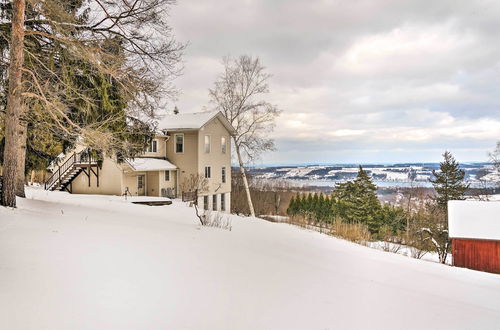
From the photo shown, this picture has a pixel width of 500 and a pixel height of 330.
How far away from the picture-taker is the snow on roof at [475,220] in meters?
→ 14.9

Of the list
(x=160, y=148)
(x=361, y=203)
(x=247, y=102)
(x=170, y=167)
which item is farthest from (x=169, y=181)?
(x=361, y=203)

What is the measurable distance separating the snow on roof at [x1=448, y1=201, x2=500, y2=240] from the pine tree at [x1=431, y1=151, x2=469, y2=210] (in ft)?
46.1

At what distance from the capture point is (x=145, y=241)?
5379 millimetres

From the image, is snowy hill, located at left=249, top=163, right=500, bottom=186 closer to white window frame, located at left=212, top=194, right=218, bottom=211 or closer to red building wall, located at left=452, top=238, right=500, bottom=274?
white window frame, located at left=212, top=194, right=218, bottom=211

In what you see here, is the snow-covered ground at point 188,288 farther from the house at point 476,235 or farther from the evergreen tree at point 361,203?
the evergreen tree at point 361,203

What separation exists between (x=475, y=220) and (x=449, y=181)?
16.2 meters

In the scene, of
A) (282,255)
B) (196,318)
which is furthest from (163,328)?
(282,255)

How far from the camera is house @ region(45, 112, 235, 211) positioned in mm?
19406

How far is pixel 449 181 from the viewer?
2948 cm

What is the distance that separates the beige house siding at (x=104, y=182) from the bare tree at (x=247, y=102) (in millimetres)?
8405

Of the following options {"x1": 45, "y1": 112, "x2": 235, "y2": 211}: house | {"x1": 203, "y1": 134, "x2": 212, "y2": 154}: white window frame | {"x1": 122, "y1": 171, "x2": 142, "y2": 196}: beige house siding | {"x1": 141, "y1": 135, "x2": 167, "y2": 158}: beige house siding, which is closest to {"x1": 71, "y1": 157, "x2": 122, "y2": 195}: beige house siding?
{"x1": 45, "y1": 112, "x2": 235, "y2": 211}: house

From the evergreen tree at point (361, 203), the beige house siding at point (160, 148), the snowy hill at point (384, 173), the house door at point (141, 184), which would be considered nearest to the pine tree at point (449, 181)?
the snowy hill at point (384, 173)

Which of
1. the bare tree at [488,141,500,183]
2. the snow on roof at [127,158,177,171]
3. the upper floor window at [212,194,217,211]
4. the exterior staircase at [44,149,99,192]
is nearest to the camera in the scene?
the snow on roof at [127,158,177,171]

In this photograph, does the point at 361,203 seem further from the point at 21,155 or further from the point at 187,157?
the point at 21,155
